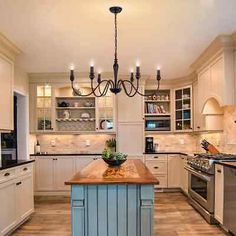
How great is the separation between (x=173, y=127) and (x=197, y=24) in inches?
153

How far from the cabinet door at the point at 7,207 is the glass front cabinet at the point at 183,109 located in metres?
4.25

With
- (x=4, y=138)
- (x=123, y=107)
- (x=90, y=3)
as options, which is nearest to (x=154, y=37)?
(x=90, y=3)

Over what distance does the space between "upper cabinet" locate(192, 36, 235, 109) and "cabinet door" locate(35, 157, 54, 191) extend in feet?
11.7

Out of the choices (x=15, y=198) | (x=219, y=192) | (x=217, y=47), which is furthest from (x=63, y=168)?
(x=217, y=47)

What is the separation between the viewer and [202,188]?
4926 millimetres

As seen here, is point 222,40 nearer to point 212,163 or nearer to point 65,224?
point 212,163

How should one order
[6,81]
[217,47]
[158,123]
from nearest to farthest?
[6,81] < [217,47] < [158,123]

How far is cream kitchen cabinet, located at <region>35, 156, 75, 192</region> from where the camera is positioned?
6.62 meters

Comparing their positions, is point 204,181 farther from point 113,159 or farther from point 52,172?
point 52,172

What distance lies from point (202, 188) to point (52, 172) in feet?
10.6

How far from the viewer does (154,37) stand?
13.7 feet

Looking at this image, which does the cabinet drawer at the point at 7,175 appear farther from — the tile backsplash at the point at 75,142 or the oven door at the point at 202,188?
the tile backsplash at the point at 75,142

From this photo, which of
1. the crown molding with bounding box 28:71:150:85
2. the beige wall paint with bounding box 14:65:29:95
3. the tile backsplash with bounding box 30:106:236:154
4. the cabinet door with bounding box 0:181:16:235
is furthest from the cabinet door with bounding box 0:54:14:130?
the tile backsplash with bounding box 30:106:236:154

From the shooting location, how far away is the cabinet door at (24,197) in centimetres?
434
